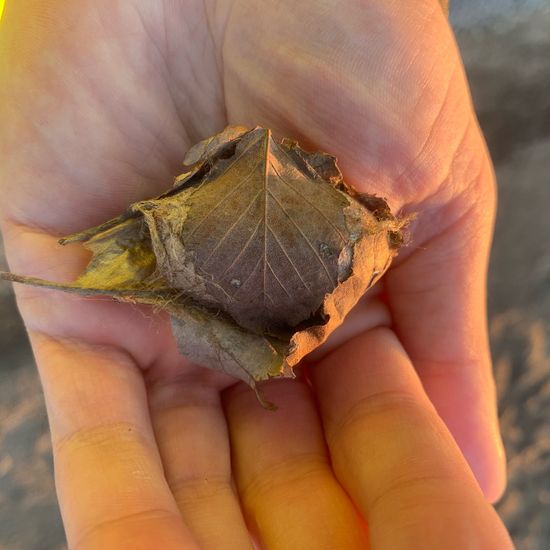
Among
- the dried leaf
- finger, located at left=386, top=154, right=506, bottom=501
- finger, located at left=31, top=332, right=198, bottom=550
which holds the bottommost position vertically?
finger, located at left=386, top=154, right=506, bottom=501

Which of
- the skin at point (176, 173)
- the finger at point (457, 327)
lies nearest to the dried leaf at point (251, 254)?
the skin at point (176, 173)

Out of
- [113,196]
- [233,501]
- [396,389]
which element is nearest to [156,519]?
[233,501]

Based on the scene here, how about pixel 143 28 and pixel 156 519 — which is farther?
pixel 143 28

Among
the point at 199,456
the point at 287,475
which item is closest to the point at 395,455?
the point at 287,475

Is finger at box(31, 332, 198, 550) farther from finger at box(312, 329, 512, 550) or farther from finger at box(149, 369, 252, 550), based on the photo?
finger at box(312, 329, 512, 550)

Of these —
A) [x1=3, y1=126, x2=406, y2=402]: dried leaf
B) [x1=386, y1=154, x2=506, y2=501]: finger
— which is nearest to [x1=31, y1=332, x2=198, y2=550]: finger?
[x1=3, y1=126, x2=406, y2=402]: dried leaf

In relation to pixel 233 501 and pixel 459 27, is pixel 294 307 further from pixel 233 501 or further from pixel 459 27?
pixel 459 27
